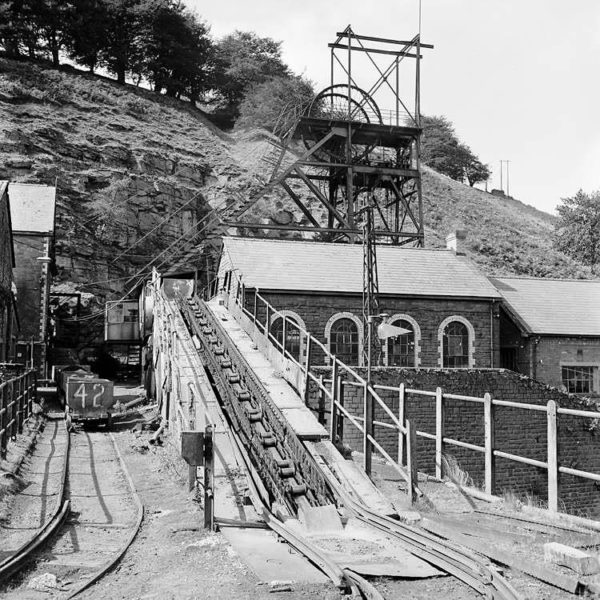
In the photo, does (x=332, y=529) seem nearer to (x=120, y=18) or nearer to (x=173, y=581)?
(x=173, y=581)

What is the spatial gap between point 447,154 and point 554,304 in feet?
223

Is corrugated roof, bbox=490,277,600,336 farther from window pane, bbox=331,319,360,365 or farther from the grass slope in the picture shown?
the grass slope

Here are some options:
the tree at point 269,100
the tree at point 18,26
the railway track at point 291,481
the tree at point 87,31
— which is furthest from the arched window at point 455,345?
the tree at point 18,26

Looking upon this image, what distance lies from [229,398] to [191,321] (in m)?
7.43

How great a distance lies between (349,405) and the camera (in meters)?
19.1

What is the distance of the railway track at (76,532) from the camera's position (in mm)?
7793

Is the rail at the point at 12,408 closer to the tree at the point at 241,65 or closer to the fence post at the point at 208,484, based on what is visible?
the fence post at the point at 208,484

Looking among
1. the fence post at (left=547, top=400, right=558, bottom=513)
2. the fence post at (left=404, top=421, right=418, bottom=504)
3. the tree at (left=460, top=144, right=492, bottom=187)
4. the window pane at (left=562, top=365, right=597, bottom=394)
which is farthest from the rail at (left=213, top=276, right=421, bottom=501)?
the tree at (left=460, top=144, right=492, bottom=187)

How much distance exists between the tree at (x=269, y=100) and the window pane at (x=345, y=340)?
47.7 m

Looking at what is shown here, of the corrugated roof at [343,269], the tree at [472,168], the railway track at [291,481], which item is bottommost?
the railway track at [291,481]

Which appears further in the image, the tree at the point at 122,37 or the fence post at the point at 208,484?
the tree at the point at 122,37

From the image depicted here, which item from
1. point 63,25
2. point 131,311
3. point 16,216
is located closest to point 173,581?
point 131,311

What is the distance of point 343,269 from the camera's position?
86.1ft

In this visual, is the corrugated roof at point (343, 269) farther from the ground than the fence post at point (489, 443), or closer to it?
farther from the ground
